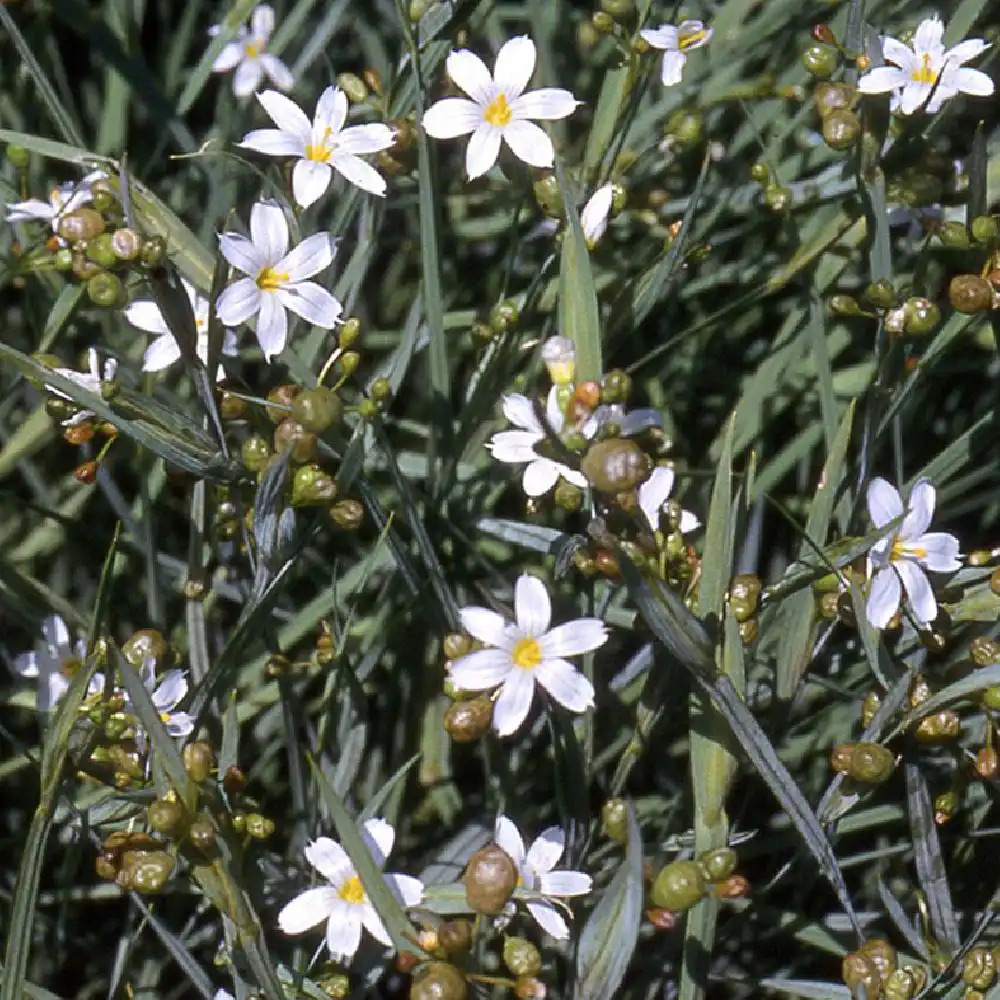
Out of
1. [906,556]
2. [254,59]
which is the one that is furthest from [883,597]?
[254,59]

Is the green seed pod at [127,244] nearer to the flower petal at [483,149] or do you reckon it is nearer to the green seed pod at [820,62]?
the flower petal at [483,149]

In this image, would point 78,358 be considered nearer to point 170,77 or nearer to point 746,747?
point 170,77

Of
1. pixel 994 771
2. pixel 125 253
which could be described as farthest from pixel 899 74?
pixel 125 253

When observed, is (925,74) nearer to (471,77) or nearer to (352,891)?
(471,77)

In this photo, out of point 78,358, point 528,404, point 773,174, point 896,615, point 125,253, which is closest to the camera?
point 125,253

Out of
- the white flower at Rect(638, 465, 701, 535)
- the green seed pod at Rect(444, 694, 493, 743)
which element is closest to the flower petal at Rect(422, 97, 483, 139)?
the white flower at Rect(638, 465, 701, 535)

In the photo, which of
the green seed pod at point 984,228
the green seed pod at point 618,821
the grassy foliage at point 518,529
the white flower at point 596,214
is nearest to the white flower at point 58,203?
the grassy foliage at point 518,529

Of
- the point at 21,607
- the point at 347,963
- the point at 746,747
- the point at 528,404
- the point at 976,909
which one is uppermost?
the point at 528,404
